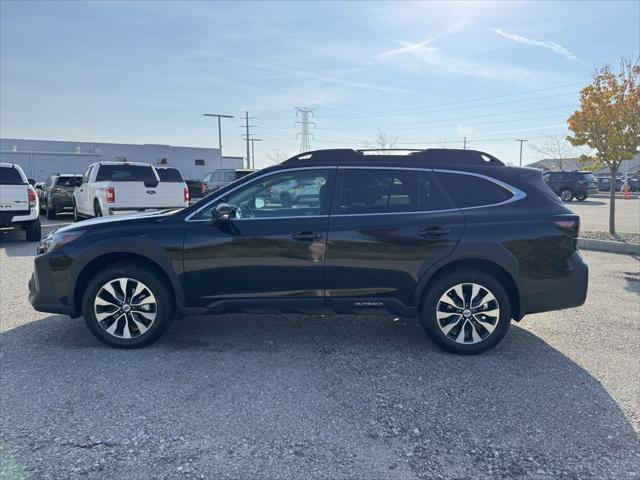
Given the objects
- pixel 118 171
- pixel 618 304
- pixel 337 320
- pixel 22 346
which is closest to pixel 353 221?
pixel 337 320

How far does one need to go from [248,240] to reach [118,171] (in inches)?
370

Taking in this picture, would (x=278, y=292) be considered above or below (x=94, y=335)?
above

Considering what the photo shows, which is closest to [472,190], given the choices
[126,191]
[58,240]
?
[58,240]

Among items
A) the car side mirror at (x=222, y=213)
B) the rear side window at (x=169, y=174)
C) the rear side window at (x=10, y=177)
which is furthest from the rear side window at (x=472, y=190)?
the rear side window at (x=169, y=174)

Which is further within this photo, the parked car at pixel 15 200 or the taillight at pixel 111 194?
the taillight at pixel 111 194

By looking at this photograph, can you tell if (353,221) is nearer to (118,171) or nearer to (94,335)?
(94,335)

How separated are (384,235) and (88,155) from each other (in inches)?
2074

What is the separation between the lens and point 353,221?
14.2ft

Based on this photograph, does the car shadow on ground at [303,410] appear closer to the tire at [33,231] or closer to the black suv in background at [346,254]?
the black suv in background at [346,254]

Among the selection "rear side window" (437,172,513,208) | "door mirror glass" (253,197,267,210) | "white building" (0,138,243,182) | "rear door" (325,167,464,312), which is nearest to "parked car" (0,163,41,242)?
"door mirror glass" (253,197,267,210)

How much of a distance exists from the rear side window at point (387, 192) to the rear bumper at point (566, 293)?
121 centimetres

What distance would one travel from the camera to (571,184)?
26.6 meters

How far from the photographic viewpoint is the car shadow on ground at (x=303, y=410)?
2756mm

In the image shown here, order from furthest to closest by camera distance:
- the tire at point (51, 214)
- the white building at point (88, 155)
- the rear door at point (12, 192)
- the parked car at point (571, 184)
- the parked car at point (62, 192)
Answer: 1. the white building at point (88, 155)
2. the parked car at point (571, 184)
3. the tire at point (51, 214)
4. the parked car at point (62, 192)
5. the rear door at point (12, 192)
